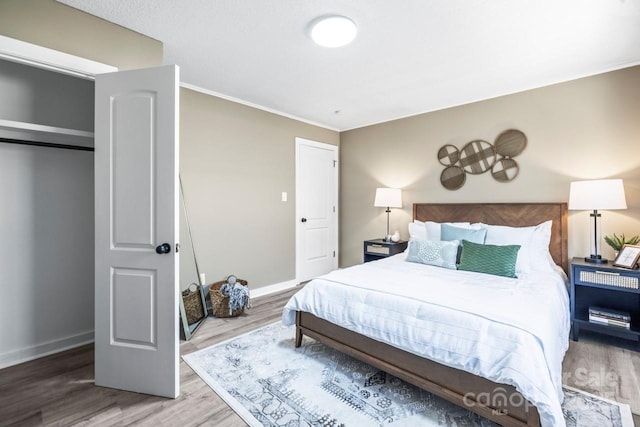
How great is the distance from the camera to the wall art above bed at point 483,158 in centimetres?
340

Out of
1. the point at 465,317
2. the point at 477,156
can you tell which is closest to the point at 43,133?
the point at 465,317

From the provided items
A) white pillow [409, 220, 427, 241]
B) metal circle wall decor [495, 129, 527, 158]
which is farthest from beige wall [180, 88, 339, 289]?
metal circle wall decor [495, 129, 527, 158]

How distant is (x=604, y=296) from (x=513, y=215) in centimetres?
107

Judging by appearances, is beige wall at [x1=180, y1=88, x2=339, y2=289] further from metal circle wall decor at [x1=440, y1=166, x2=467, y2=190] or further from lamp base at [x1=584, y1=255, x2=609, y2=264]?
lamp base at [x1=584, y1=255, x2=609, y2=264]

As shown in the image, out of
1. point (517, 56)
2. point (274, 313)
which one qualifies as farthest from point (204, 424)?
point (517, 56)

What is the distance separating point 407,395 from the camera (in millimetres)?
1891

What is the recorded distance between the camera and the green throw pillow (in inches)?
101

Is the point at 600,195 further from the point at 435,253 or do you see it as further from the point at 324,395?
the point at 324,395

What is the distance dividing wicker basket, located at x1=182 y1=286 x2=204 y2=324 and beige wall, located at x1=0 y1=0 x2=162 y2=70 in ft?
6.91

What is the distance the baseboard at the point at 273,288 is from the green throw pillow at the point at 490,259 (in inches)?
94.0

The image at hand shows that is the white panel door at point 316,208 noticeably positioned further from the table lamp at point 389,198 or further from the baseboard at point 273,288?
the table lamp at point 389,198

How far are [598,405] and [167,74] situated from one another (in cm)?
327

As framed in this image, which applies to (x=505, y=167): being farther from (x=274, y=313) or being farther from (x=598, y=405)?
(x=274, y=313)

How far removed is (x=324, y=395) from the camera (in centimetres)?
190
